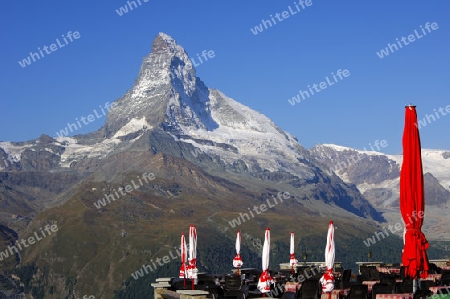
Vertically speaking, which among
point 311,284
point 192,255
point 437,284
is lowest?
point 437,284

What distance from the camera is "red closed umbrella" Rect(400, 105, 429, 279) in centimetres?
2572

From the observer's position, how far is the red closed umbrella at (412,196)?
25719 mm

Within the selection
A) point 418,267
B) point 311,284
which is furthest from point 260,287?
point 418,267

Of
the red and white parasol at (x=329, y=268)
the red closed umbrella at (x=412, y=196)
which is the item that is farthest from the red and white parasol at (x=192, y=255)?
the red closed umbrella at (x=412, y=196)

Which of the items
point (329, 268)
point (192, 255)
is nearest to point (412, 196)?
point (329, 268)

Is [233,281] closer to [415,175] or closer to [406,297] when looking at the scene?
[406,297]

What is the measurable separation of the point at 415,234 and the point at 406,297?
3.71 metres

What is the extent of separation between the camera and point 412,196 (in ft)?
84.3

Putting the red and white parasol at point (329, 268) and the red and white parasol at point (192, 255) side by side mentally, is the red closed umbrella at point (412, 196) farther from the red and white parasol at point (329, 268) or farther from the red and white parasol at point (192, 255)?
the red and white parasol at point (192, 255)

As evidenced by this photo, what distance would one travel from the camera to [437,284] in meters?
34.7

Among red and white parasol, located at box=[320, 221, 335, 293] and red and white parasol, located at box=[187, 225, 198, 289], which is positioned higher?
red and white parasol, located at box=[187, 225, 198, 289]

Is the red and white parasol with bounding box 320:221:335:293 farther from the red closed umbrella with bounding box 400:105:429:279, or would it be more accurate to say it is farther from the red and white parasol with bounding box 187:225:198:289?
the red and white parasol with bounding box 187:225:198:289

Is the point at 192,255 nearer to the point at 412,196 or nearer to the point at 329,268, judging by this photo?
the point at 329,268

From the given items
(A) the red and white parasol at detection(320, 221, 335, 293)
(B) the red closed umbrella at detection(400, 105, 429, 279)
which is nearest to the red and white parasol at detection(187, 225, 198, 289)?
(A) the red and white parasol at detection(320, 221, 335, 293)
